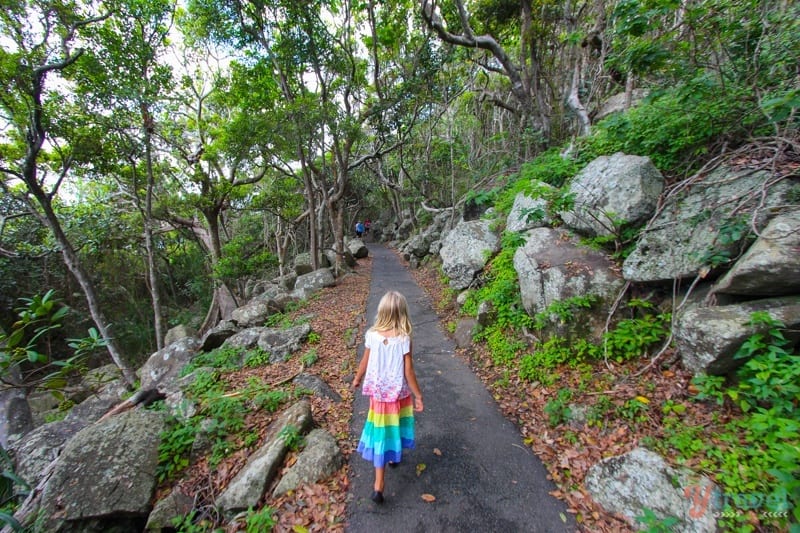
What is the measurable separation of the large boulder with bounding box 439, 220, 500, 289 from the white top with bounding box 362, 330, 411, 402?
191 inches

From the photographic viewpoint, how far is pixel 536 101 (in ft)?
30.4

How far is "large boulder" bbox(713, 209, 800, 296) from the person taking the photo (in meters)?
2.62

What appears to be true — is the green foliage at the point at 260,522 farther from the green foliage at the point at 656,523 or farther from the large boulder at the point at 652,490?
the green foliage at the point at 656,523

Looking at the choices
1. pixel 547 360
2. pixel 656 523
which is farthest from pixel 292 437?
pixel 547 360

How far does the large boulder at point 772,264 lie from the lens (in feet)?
8.59

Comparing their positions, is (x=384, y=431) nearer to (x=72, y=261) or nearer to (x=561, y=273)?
(x=561, y=273)

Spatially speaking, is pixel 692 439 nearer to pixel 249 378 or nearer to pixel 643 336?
pixel 643 336

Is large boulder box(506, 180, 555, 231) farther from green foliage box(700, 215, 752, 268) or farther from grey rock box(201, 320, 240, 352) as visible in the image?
grey rock box(201, 320, 240, 352)

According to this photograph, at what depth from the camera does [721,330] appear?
2730mm

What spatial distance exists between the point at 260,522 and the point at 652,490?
3279 mm

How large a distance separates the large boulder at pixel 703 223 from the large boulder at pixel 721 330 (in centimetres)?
→ 57

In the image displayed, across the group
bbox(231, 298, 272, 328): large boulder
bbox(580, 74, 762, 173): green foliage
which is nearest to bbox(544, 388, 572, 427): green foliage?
bbox(580, 74, 762, 173): green foliage

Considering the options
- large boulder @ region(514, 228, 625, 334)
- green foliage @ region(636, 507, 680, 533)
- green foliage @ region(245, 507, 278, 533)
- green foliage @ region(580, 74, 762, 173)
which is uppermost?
green foliage @ region(580, 74, 762, 173)

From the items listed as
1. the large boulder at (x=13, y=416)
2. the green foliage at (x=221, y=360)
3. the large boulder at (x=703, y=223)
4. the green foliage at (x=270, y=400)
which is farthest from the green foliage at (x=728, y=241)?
the large boulder at (x=13, y=416)
